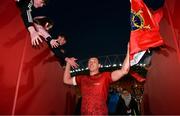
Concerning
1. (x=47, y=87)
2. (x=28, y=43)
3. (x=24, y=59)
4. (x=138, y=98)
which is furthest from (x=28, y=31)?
(x=138, y=98)

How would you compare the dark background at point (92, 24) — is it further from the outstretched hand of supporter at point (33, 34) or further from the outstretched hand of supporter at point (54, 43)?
the outstretched hand of supporter at point (33, 34)

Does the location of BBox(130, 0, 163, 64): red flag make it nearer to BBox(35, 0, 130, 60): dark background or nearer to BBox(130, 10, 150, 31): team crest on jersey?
BBox(130, 10, 150, 31): team crest on jersey

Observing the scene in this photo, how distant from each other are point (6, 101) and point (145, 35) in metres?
1.02

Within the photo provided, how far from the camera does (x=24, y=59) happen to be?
1.91 meters

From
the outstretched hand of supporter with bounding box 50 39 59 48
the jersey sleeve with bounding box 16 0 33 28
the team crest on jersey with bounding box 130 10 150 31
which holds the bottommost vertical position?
the outstretched hand of supporter with bounding box 50 39 59 48

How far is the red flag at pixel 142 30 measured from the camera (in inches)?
74.8

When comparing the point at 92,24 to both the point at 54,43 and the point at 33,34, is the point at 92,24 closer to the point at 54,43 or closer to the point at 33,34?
the point at 54,43

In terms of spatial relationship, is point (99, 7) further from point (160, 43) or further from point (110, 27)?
point (160, 43)

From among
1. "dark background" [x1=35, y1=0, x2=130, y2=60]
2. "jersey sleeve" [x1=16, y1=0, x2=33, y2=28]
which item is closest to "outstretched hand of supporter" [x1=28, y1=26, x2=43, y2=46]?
"jersey sleeve" [x1=16, y1=0, x2=33, y2=28]

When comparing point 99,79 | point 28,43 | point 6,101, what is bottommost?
point 6,101

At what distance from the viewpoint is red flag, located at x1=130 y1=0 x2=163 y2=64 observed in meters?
1.90

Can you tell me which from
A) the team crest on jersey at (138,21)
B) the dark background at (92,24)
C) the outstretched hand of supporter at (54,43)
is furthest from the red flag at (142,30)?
the outstretched hand of supporter at (54,43)

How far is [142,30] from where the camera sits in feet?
6.42

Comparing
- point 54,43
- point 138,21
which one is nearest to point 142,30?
point 138,21
